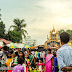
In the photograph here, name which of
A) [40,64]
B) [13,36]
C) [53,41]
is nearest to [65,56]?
[40,64]

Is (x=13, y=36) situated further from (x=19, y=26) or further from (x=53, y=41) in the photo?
(x=53, y=41)

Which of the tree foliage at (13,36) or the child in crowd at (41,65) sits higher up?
the tree foliage at (13,36)

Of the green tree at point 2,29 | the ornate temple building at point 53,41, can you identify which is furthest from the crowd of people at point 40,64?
the ornate temple building at point 53,41

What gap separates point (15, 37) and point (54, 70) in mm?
39154

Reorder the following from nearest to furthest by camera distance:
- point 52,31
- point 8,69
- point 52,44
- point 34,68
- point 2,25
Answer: point 8,69 < point 34,68 < point 2,25 < point 52,44 < point 52,31

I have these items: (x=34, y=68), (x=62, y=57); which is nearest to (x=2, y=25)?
(x=34, y=68)

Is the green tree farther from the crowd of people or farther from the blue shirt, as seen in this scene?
the blue shirt

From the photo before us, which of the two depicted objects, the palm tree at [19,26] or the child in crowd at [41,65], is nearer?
the child in crowd at [41,65]

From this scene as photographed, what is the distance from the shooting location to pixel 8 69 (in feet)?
23.8

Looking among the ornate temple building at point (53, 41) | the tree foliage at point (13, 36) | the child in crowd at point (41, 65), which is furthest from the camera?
the ornate temple building at point (53, 41)

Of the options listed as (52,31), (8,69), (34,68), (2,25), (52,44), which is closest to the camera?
(8,69)

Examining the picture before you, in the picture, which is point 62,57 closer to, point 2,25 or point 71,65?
point 71,65

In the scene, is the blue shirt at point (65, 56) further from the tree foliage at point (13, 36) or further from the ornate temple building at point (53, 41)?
the ornate temple building at point (53, 41)

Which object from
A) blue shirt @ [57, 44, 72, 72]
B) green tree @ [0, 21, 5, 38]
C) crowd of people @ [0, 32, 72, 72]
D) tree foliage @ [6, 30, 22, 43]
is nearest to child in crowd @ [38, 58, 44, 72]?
crowd of people @ [0, 32, 72, 72]
